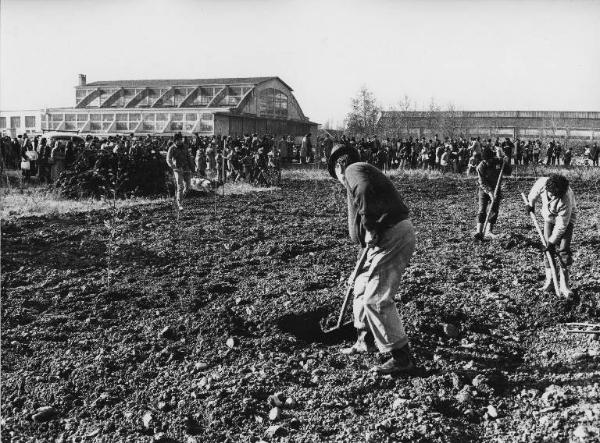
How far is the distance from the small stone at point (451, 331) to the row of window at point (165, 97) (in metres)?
30.6

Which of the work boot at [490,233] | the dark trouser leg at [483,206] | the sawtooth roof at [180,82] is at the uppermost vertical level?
the sawtooth roof at [180,82]

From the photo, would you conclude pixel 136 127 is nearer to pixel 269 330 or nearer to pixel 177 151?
pixel 177 151

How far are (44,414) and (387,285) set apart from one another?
2518 millimetres

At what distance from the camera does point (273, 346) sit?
15.6ft

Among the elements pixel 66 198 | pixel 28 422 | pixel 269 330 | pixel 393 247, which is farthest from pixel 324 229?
pixel 66 198

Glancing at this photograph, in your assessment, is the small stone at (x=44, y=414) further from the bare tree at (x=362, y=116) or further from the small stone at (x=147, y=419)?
the bare tree at (x=362, y=116)

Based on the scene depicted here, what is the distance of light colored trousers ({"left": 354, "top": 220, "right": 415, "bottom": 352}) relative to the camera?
4.06 m

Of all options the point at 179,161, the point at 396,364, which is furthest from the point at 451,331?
the point at 179,161

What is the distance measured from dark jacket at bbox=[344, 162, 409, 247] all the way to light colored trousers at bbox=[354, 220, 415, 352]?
0.08 meters

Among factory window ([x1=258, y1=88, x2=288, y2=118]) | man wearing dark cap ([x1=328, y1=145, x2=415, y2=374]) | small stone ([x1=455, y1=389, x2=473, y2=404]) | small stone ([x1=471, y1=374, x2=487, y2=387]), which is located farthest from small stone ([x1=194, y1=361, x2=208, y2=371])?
factory window ([x1=258, y1=88, x2=288, y2=118])

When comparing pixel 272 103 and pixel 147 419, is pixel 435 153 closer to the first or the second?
pixel 272 103

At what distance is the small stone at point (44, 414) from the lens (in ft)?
12.8

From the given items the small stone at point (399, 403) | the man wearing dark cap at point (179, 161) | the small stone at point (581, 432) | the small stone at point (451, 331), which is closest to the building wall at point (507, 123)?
the man wearing dark cap at point (179, 161)

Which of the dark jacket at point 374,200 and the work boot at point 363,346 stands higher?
the dark jacket at point 374,200
